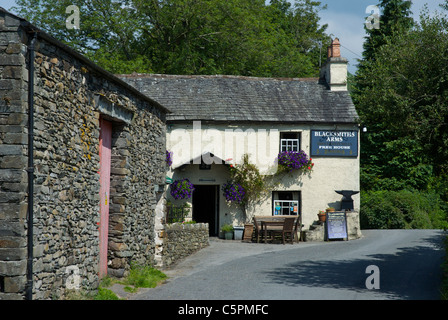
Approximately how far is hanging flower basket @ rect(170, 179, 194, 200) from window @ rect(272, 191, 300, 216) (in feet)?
12.1

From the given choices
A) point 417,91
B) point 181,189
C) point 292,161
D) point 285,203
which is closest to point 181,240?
point 181,189

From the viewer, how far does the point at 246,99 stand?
22.7 meters

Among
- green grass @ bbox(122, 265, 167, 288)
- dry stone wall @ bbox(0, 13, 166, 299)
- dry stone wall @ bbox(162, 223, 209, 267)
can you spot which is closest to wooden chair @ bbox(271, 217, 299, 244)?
dry stone wall @ bbox(162, 223, 209, 267)

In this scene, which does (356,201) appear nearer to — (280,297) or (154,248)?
(154,248)

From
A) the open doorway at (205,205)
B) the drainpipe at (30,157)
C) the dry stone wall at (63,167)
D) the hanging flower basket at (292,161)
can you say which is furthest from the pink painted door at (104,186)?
the open doorway at (205,205)

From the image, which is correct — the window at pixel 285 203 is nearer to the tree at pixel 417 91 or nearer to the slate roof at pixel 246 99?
the slate roof at pixel 246 99

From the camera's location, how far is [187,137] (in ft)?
70.6

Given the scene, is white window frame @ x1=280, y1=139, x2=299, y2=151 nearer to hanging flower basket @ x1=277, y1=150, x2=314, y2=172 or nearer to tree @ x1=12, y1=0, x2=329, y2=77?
hanging flower basket @ x1=277, y1=150, x2=314, y2=172

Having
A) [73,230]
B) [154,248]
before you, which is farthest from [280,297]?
[154,248]

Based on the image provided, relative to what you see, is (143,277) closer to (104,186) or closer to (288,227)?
(104,186)

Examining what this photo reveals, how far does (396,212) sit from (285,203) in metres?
7.80

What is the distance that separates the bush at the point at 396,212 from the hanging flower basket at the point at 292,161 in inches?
293

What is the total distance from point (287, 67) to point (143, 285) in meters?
24.2
